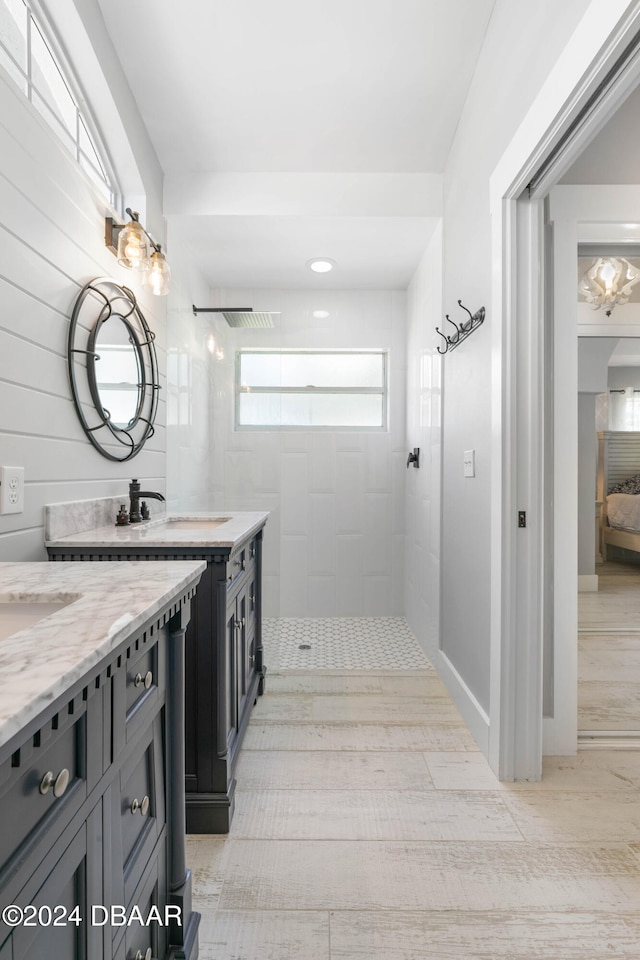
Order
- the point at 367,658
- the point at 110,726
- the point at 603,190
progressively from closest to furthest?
the point at 110,726 → the point at 603,190 → the point at 367,658

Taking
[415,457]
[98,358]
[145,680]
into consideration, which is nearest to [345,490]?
[415,457]

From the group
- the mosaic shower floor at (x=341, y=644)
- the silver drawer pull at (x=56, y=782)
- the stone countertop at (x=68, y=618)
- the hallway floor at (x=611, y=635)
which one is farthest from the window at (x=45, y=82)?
the hallway floor at (x=611, y=635)

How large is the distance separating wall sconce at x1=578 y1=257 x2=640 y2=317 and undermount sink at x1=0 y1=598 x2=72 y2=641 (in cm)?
246

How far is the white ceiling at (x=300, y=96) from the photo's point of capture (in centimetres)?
192

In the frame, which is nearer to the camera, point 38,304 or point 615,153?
point 38,304

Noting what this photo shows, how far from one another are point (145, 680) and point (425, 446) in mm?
2458

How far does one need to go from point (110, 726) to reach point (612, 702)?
234cm

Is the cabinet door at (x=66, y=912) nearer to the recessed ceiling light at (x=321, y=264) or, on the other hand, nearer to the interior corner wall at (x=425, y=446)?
the interior corner wall at (x=425, y=446)

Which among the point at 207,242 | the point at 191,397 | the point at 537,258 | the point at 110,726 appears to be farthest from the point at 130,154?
the point at 110,726

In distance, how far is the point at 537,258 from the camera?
5.82 ft

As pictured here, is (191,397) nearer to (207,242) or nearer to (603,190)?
(207,242)

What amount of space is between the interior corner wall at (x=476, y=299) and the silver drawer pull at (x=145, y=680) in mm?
1323

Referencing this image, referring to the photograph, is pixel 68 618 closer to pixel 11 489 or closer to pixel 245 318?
pixel 11 489

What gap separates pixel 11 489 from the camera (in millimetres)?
1417
